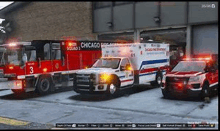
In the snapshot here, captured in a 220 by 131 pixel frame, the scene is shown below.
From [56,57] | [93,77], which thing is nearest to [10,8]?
[56,57]

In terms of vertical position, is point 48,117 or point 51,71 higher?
point 51,71

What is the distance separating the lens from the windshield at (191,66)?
12023 millimetres

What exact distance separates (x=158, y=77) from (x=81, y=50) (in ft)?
16.8

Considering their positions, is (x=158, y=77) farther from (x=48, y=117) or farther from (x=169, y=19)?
(x=48, y=117)

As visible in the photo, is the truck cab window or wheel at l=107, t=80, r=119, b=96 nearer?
wheel at l=107, t=80, r=119, b=96

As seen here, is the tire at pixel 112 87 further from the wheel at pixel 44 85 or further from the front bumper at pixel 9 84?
the front bumper at pixel 9 84

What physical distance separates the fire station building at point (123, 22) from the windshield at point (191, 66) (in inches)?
333

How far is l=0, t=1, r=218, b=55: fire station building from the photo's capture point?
20.4 meters

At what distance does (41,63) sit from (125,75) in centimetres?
463

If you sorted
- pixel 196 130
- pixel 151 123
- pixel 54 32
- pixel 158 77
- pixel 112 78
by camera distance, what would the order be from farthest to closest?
pixel 54 32, pixel 158 77, pixel 112 78, pixel 151 123, pixel 196 130

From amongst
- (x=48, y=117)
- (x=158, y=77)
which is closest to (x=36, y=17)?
(x=158, y=77)

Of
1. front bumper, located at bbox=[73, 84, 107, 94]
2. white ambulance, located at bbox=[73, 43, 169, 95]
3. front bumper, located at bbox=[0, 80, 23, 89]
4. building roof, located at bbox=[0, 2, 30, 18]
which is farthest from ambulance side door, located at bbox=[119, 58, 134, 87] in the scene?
building roof, located at bbox=[0, 2, 30, 18]

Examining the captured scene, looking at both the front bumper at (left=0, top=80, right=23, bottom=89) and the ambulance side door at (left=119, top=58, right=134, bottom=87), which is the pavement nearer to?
the front bumper at (left=0, top=80, right=23, bottom=89)

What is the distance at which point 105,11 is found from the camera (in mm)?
25203
